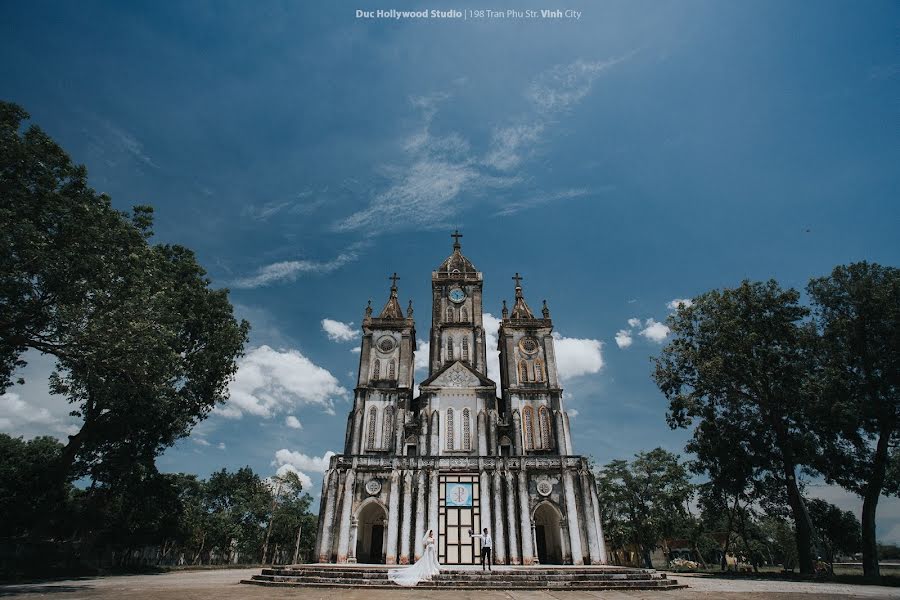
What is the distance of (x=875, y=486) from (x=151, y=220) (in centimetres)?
3353

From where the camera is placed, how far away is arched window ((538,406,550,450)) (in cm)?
2769

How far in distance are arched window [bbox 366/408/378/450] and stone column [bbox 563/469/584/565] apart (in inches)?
478

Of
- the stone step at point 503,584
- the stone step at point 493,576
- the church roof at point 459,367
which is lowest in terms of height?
the stone step at point 503,584

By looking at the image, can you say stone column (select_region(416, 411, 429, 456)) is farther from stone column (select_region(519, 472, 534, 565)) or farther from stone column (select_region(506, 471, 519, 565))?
stone column (select_region(519, 472, 534, 565))

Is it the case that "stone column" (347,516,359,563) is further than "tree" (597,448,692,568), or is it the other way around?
"tree" (597,448,692,568)

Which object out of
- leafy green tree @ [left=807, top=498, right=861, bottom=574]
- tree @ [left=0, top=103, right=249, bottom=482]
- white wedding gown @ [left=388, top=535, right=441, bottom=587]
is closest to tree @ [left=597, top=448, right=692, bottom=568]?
leafy green tree @ [left=807, top=498, right=861, bottom=574]

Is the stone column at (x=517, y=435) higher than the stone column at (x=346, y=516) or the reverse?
higher

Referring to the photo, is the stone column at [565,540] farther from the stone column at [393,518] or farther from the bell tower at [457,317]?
the bell tower at [457,317]

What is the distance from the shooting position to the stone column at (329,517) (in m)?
22.0

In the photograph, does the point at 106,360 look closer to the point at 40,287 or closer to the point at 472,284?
the point at 40,287

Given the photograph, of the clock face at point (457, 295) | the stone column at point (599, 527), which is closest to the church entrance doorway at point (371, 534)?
the stone column at point (599, 527)

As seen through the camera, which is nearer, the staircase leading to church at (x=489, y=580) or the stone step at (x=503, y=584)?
the stone step at (x=503, y=584)

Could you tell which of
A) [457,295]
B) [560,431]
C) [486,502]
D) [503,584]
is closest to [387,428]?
[486,502]

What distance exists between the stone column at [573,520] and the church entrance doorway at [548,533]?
2.23ft
